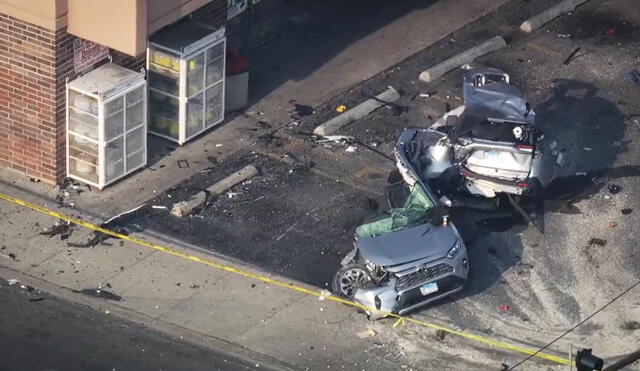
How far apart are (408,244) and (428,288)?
30.0 inches

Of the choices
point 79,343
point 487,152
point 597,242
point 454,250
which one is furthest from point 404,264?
point 79,343

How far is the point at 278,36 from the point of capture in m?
31.9

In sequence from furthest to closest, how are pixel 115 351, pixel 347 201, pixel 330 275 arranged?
pixel 347 201 < pixel 330 275 < pixel 115 351

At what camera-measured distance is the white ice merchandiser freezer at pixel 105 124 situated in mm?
→ 25609

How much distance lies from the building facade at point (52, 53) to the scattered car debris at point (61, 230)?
1.39m

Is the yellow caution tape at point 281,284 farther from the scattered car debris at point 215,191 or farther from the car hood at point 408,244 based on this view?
the scattered car debris at point 215,191

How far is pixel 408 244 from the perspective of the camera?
23.7 metres

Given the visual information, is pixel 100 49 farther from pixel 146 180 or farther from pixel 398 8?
pixel 398 8

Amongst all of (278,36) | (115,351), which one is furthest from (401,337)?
(278,36)

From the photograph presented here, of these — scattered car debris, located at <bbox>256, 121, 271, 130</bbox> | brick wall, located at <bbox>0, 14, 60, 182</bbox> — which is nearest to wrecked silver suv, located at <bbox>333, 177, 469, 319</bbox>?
scattered car debris, located at <bbox>256, 121, 271, 130</bbox>

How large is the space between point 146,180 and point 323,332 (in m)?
5.28

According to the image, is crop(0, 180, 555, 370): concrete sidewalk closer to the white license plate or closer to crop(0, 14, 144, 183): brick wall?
the white license plate

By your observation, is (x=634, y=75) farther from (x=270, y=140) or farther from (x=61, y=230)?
(x=61, y=230)

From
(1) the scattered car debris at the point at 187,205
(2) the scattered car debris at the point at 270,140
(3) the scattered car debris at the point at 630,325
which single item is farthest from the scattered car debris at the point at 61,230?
(3) the scattered car debris at the point at 630,325
